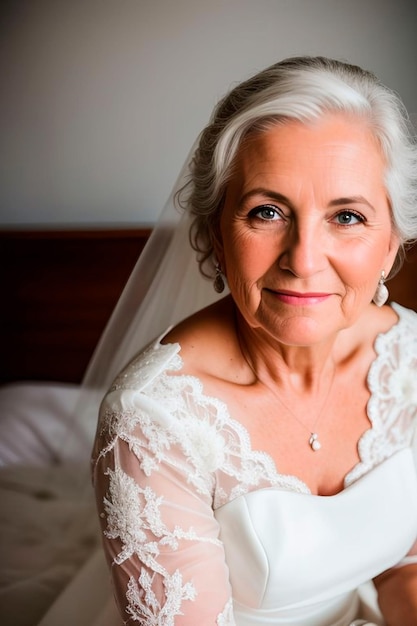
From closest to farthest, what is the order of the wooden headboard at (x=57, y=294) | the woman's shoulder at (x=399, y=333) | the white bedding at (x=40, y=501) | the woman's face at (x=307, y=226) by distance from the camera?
the woman's face at (x=307, y=226) → the woman's shoulder at (x=399, y=333) → the white bedding at (x=40, y=501) → the wooden headboard at (x=57, y=294)

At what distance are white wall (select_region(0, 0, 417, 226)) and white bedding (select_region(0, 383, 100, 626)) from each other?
670mm

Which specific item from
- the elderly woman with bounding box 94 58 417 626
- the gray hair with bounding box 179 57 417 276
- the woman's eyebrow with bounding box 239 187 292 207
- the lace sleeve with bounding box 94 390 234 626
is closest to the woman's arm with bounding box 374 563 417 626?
the elderly woman with bounding box 94 58 417 626

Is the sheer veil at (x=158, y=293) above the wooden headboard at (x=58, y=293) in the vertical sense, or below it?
above

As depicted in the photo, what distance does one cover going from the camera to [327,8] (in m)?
1.92

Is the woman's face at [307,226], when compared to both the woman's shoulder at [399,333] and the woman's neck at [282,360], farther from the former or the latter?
the woman's shoulder at [399,333]

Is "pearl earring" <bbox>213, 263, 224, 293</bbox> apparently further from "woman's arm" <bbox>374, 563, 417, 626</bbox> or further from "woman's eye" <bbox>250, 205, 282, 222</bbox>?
"woman's arm" <bbox>374, 563, 417, 626</bbox>

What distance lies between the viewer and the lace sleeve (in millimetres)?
1065

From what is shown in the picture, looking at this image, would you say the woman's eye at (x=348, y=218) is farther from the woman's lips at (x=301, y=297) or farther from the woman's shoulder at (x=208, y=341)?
the woman's shoulder at (x=208, y=341)

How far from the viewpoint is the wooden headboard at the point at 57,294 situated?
232 cm

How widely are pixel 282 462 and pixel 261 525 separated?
4.8 inches

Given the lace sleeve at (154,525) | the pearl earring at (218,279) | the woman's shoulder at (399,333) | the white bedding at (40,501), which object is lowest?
the white bedding at (40,501)

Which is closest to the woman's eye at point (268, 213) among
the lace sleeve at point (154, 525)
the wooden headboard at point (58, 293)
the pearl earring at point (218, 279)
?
the pearl earring at point (218, 279)

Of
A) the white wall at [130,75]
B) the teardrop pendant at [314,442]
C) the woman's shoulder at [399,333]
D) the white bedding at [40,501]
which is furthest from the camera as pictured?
the white wall at [130,75]

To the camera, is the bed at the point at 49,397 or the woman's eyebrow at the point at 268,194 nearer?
the woman's eyebrow at the point at 268,194
